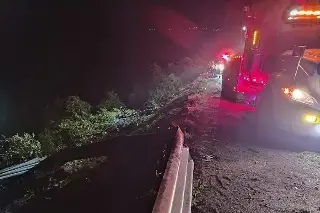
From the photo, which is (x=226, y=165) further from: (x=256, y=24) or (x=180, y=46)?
(x=180, y=46)

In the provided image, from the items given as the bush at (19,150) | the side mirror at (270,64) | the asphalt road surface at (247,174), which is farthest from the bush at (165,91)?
the asphalt road surface at (247,174)

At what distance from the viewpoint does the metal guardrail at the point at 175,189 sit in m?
3.28

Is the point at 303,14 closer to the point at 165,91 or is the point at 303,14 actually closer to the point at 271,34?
the point at 271,34

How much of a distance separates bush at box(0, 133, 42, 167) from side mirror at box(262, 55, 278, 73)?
817cm

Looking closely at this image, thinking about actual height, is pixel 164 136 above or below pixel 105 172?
above

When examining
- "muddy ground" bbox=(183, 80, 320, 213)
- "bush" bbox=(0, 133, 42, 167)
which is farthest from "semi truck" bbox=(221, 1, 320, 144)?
"bush" bbox=(0, 133, 42, 167)

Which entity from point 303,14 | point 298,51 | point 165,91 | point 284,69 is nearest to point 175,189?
point 298,51

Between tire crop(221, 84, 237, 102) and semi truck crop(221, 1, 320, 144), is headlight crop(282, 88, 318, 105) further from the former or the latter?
tire crop(221, 84, 237, 102)

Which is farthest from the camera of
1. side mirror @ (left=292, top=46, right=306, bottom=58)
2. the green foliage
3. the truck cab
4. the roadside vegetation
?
the green foliage

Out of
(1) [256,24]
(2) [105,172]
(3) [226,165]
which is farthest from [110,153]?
(1) [256,24]

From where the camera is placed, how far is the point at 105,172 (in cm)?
642

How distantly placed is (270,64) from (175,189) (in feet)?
20.9

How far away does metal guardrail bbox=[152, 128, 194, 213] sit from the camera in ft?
10.8

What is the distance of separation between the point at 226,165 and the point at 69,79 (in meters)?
40.1
